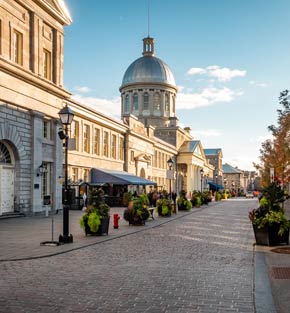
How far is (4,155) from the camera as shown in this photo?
2512cm

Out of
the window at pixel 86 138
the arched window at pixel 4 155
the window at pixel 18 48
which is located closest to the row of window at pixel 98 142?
the window at pixel 86 138

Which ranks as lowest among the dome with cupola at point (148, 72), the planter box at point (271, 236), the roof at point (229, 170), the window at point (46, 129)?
the planter box at point (271, 236)

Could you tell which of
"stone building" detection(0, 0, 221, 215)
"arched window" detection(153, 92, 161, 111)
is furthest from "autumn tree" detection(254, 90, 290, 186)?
"arched window" detection(153, 92, 161, 111)

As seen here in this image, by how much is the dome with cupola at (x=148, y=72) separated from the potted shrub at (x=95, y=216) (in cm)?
7880

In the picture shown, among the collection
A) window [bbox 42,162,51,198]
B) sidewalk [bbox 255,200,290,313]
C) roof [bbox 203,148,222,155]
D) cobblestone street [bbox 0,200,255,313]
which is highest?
roof [bbox 203,148,222,155]

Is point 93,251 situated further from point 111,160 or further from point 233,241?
point 111,160

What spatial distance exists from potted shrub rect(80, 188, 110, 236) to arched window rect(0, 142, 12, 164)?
991 cm

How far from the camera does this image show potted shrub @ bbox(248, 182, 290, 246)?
45.9ft

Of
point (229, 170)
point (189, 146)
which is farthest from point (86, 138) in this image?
point (229, 170)

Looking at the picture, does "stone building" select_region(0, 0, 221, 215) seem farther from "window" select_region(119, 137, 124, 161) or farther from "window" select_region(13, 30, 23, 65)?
"window" select_region(119, 137, 124, 161)

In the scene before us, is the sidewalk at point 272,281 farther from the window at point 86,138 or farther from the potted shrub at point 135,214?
the window at point 86,138

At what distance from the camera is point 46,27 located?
2933cm

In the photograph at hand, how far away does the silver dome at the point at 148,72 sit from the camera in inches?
3718

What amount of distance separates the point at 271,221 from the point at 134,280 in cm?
637
